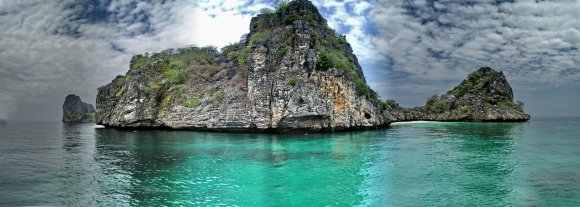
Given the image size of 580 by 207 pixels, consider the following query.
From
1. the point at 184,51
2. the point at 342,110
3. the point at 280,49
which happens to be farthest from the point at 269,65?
the point at 184,51

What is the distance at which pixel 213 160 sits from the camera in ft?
84.3

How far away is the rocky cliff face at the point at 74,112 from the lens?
148875mm

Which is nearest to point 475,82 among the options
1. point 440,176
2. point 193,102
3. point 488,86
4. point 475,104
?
point 488,86

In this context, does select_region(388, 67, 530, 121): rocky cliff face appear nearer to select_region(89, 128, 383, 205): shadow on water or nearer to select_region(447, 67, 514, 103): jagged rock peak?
select_region(447, 67, 514, 103): jagged rock peak

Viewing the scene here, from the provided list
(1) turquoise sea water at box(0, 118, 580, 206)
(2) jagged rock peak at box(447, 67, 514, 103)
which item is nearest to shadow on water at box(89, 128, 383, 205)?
(1) turquoise sea water at box(0, 118, 580, 206)

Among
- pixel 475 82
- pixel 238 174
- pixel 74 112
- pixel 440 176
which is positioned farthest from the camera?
pixel 74 112

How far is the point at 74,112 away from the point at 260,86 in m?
131

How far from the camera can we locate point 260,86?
50.8 meters

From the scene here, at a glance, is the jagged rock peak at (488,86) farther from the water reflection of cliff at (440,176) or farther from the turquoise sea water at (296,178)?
the water reflection of cliff at (440,176)

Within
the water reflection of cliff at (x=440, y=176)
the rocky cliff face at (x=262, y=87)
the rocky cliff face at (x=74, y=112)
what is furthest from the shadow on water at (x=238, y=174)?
the rocky cliff face at (x=74, y=112)

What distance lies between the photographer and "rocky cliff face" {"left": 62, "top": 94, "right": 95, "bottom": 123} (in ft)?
488

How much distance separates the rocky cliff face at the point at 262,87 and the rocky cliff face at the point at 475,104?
37.6 metres

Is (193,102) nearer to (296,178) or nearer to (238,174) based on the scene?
(238,174)

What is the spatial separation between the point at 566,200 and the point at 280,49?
43.5 meters
